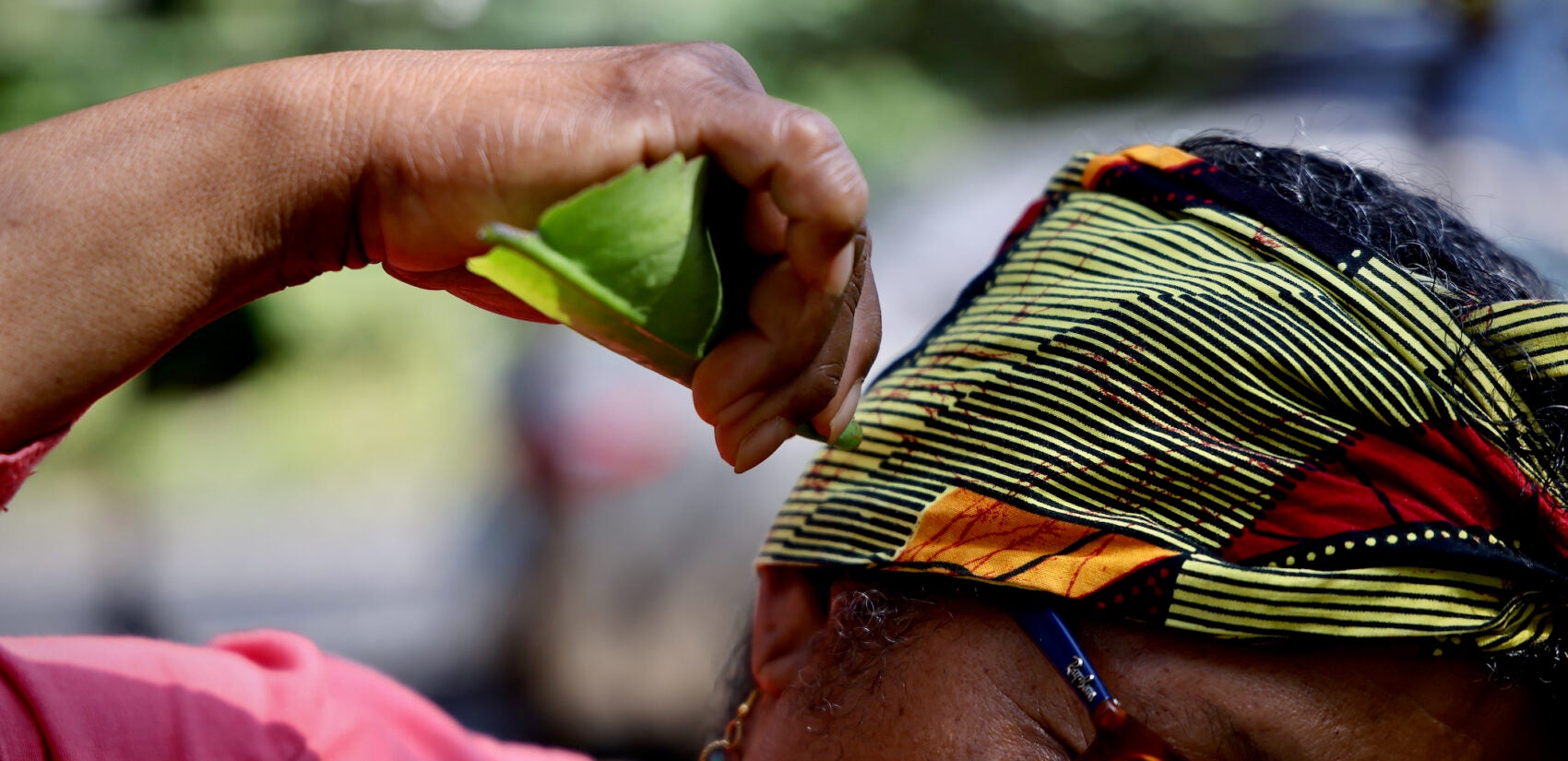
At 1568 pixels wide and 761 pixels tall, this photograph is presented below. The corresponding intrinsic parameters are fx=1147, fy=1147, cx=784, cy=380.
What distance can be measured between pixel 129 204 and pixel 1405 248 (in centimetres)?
173

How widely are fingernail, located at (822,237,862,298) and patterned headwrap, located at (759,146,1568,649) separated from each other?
52cm

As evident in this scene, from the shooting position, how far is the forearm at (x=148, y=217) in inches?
52.2

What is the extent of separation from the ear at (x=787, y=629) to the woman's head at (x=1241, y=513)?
16 centimetres

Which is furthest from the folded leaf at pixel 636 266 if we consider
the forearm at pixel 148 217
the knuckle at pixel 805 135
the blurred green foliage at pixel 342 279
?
the blurred green foliage at pixel 342 279

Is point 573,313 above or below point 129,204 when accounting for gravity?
below

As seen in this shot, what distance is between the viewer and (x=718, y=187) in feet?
4.15

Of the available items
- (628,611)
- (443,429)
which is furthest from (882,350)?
(443,429)

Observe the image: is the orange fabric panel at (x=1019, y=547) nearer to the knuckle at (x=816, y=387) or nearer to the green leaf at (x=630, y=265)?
the knuckle at (x=816, y=387)

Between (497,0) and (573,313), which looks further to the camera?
(497,0)

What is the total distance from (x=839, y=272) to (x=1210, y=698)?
83 centimetres

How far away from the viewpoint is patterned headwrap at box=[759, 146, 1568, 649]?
1.53 m

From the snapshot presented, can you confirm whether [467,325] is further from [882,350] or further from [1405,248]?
[1405,248]

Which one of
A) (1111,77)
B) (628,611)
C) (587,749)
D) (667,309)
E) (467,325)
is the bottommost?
(587,749)

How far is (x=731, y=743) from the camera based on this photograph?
2043 millimetres
